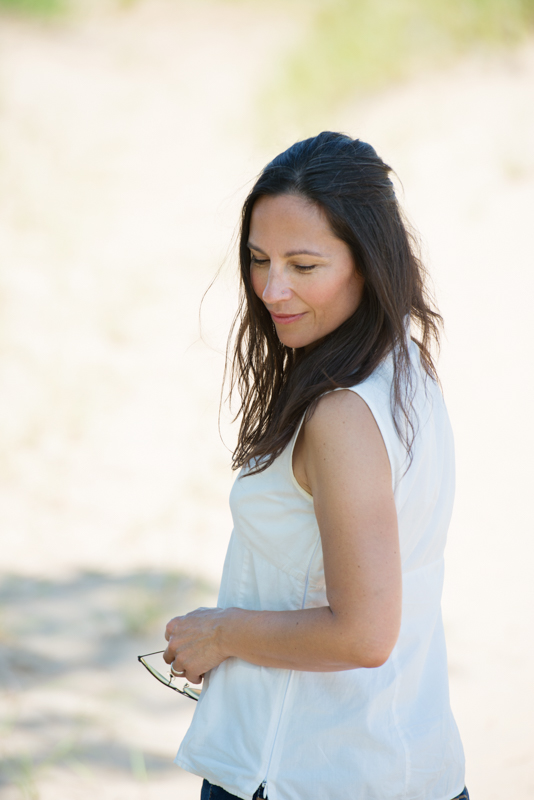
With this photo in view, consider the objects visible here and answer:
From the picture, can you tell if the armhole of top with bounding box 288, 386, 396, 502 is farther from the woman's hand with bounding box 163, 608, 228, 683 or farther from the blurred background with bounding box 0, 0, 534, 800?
the blurred background with bounding box 0, 0, 534, 800

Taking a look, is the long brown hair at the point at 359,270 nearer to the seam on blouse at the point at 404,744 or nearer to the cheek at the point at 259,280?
the cheek at the point at 259,280

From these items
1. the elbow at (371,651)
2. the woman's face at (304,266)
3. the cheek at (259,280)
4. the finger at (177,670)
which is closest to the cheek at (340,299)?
the woman's face at (304,266)

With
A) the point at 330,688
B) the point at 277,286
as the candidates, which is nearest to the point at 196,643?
the point at 330,688

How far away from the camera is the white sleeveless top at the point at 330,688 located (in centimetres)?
116

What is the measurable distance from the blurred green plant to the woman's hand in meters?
8.65

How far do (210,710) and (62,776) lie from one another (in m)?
1.89

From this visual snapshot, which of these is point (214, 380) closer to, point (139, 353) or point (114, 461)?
point (139, 353)

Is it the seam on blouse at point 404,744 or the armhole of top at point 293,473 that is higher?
the armhole of top at point 293,473

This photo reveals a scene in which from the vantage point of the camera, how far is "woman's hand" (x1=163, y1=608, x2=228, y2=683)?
1.23 metres

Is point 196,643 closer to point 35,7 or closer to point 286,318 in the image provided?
point 286,318

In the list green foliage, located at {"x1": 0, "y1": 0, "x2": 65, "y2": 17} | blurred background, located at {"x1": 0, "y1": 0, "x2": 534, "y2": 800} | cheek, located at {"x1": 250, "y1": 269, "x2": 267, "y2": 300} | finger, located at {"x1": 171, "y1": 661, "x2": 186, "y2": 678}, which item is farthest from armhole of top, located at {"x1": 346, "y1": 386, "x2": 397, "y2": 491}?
green foliage, located at {"x1": 0, "y1": 0, "x2": 65, "y2": 17}

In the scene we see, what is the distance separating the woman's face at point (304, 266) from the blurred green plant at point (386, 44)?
843 cm

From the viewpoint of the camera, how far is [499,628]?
382 cm

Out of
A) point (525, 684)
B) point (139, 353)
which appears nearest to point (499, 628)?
point (525, 684)
